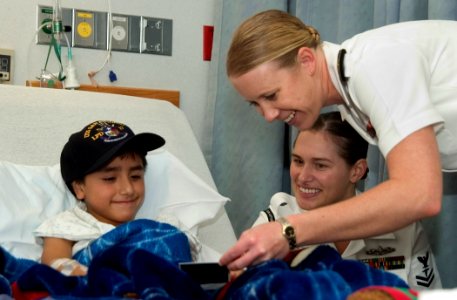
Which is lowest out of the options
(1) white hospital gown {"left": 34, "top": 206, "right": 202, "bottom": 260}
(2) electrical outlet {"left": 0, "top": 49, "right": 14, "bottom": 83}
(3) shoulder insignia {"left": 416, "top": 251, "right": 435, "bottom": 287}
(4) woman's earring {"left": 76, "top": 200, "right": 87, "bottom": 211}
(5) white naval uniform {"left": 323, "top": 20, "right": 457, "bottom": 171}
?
(3) shoulder insignia {"left": 416, "top": 251, "right": 435, "bottom": 287}

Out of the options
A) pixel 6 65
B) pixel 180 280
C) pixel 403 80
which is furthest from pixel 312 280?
pixel 6 65

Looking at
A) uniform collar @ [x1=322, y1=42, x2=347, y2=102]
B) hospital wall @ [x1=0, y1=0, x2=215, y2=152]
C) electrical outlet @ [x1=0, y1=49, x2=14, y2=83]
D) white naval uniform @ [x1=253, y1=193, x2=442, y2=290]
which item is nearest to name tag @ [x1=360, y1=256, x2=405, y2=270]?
white naval uniform @ [x1=253, y1=193, x2=442, y2=290]

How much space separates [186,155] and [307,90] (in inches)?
28.4

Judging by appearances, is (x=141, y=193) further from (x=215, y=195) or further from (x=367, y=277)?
(x=367, y=277)

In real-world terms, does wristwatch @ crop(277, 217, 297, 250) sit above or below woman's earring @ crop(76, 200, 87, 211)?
above

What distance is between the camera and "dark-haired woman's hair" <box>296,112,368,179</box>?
6.55ft

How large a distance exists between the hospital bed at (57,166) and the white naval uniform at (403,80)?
23.5 inches

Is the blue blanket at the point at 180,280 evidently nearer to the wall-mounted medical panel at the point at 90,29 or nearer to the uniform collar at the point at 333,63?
the uniform collar at the point at 333,63

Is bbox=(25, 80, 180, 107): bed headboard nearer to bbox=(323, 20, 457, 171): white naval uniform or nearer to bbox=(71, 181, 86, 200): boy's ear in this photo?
bbox=(71, 181, 86, 200): boy's ear

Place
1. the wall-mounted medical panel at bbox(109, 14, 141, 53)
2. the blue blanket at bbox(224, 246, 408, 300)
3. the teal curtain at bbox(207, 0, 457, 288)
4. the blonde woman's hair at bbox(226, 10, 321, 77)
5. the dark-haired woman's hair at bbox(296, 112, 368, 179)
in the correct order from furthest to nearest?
1. the wall-mounted medical panel at bbox(109, 14, 141, 53)
2. the teal curtain at bbox(207, 0, 457, 288)
3. the dark-haired woman's hair at bbox(296, 112, 368, 179)
4. the blonde woman's hair at bbox(226, 10, 321, 77)
5. the blue blanket at bbox(224, 246, 408, 300)

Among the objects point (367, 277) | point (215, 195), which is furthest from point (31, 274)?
point (215, 195)

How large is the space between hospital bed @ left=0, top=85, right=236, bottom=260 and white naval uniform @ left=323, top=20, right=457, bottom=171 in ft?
1.96

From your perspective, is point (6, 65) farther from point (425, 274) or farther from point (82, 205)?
point (425, 274)

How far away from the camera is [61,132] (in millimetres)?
2016
